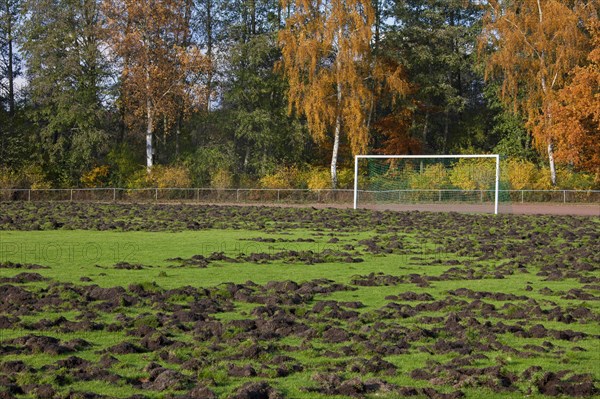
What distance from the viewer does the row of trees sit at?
164ft

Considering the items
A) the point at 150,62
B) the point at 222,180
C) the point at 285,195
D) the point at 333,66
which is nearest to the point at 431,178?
the point at 285,195

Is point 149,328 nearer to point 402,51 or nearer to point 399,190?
point 399,190

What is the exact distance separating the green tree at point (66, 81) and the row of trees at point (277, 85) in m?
0.11

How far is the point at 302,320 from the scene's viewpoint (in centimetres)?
994

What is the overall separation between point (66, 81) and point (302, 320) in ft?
153

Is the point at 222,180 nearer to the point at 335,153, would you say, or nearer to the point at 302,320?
the point at 335,153

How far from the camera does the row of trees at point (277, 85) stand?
50.1 m

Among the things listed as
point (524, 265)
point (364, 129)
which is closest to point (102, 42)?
point (364, 129)

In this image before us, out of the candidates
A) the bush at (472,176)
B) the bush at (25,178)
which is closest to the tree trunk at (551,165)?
the bush at (472,176)

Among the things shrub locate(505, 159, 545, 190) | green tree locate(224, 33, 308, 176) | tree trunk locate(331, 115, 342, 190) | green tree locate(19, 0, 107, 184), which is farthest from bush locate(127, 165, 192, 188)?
shrub locate(505, 159, 545, 190)

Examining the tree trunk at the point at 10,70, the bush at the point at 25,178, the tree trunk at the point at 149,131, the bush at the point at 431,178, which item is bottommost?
the bush at the point at 25,178

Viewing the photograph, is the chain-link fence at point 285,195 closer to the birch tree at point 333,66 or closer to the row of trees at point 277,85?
the row of trees at point 277,85

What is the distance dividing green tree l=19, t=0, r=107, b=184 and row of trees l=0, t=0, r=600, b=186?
11cm

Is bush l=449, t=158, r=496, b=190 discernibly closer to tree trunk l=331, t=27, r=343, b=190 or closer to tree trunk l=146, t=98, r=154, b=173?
tree trunk l=331, t=27, r=343, b=190
